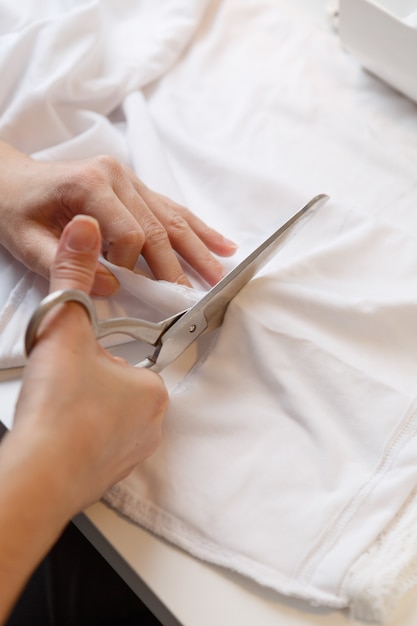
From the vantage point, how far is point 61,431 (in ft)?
1.23

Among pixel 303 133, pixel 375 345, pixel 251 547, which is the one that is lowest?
pixel 251 547

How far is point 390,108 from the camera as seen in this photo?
0.71 meters

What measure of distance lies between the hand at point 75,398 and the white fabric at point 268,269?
0.21 feet

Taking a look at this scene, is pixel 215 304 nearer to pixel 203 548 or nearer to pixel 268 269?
pixel 268 269

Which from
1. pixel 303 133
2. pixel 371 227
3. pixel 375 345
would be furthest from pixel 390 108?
pixel 375 345

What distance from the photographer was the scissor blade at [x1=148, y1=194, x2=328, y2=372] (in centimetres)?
48

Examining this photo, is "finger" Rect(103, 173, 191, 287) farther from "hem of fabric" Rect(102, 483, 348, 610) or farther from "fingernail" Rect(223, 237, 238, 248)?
"hem of fabric" Rect(102, 483, 348, 610)

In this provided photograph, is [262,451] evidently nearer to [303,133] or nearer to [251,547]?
[251,547]

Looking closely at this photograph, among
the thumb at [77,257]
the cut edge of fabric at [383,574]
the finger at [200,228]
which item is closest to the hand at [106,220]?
the finger at [200,228]

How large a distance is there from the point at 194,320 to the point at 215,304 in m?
0.02

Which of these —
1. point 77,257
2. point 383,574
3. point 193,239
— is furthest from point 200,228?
point 383,574

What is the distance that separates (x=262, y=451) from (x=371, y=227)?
0.23 m

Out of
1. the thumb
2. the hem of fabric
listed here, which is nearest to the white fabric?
the hem of fabric

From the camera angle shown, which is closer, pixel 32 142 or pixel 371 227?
pixel 371 227
